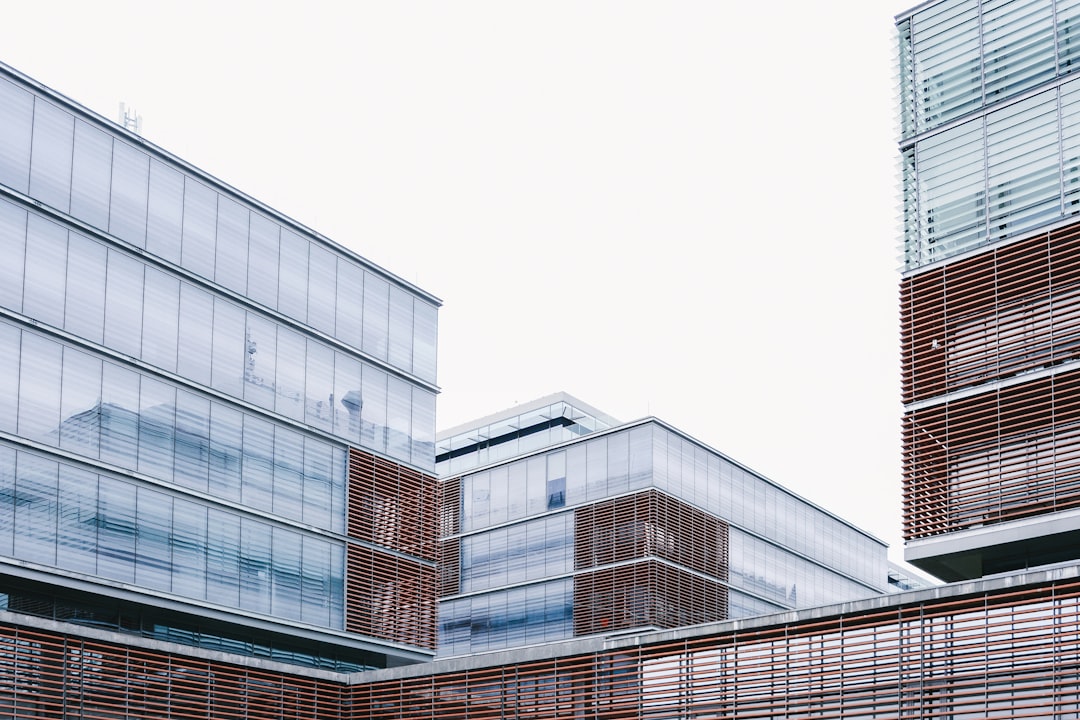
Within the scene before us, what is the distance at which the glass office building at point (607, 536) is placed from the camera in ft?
198

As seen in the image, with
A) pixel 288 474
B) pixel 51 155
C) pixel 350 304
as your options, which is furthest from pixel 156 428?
pixel 350 304

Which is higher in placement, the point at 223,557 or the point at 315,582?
the point at 223,557

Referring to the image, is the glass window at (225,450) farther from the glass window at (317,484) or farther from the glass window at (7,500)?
the glass window at (7,500)

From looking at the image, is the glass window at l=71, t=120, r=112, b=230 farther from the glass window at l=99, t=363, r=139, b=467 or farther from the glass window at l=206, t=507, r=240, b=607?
the glass window at l=206, t=507, r=240, b=607

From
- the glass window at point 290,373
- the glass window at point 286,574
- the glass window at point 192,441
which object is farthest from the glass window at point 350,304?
the glass window at point 286,574

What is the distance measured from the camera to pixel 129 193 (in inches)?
1658

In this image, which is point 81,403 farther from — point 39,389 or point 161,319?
point 161,319

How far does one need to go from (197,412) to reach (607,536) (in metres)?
24.0

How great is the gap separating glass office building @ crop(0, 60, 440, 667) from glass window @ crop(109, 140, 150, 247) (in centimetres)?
7

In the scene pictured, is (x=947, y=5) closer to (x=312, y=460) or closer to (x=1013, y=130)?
(x=1013, y=130)

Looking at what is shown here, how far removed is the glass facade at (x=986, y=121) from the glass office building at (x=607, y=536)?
25.6 metres

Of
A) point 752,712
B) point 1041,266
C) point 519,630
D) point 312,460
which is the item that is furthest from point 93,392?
point 519,630

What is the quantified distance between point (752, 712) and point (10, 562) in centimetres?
2001

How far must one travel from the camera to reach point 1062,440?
32.6 meters
